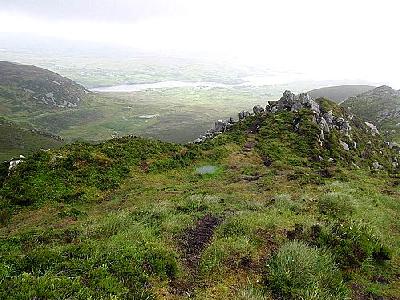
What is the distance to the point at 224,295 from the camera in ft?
42.0

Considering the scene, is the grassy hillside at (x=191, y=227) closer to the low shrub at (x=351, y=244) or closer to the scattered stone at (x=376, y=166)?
the low shrub at (x=351, y=244)

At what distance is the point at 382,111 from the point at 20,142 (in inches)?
5154

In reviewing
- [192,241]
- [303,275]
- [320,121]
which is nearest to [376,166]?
[320,121]

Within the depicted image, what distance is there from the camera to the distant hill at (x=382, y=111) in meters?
112

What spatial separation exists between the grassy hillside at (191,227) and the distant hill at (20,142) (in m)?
97.3

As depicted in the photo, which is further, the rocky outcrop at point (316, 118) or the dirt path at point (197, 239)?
the rocky outcrop at point (316, 118)

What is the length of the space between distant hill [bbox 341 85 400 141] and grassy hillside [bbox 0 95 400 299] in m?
73.0

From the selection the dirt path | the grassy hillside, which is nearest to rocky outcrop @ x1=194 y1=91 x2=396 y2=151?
the grassy hillside

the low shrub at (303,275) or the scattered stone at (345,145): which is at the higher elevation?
the low shrub at (303,275)

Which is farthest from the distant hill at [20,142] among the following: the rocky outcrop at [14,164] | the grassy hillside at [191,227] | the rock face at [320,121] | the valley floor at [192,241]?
the valley floor at [192,241]

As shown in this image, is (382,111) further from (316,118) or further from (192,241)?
(192,241)

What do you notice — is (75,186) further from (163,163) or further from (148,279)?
(148,279)

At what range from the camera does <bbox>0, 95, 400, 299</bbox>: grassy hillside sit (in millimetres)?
12984

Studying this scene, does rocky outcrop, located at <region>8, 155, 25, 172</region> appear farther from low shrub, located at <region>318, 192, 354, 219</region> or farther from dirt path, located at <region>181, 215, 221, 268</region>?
low shrub, located at <region>318, 192, 354, 219</region>
